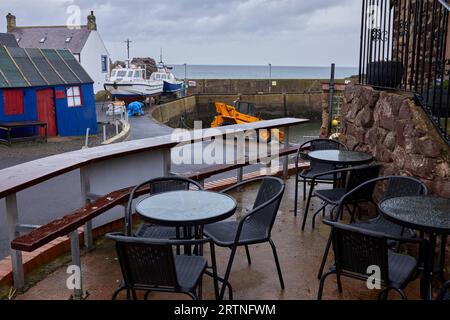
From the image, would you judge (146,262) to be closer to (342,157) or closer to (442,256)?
(442,256)

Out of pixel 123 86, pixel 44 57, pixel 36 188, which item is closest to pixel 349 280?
pixel 36 188

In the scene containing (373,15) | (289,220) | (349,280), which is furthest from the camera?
(373,15)

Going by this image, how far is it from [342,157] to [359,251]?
241 cm

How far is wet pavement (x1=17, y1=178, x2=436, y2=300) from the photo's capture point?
347 centimetres

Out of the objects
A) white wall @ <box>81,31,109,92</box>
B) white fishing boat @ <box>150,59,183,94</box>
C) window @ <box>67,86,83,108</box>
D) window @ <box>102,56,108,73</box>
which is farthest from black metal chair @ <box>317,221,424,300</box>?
window @ <box>102,56,108,73</box>

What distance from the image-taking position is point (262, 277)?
12.4 feet

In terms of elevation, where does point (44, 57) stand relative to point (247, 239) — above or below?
above

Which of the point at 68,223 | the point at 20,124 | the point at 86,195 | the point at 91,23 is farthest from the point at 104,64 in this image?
the point at 68,223

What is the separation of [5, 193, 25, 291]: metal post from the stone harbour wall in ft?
10.2

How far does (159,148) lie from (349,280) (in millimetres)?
2294

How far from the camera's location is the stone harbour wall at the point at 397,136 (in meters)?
3.59
